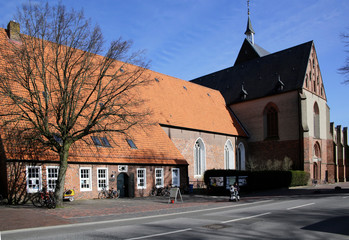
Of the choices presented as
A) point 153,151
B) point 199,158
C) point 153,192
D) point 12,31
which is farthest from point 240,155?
point 12,31

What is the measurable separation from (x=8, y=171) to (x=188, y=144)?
17.9m

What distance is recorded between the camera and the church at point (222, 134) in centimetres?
2336

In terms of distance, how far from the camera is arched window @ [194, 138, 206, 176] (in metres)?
34.0

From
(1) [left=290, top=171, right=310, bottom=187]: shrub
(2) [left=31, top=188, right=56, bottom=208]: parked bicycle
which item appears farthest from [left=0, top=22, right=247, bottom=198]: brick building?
(1) [left=290, top=171, right=310, bottom=187]: shrub

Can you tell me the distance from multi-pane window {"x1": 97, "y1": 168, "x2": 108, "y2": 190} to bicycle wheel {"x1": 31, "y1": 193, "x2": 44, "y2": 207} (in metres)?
4.35

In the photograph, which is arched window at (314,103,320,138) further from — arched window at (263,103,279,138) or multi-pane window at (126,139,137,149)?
multi-pane window at (126,139,137,149)

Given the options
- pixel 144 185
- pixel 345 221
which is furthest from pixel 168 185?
pixel 345 221

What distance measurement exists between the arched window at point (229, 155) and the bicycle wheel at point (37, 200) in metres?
23.5

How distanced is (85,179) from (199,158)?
50.0ft

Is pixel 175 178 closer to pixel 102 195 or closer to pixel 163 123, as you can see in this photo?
pixel 163 123

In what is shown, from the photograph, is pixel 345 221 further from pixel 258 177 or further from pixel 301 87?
pixel 301 87

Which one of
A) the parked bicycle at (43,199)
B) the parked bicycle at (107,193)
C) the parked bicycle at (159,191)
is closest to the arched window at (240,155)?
the parked bicycle at (159,191)

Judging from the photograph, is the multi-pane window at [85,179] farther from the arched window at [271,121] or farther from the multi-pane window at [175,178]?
the arched window at [271,121]

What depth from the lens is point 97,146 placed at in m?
23.0
